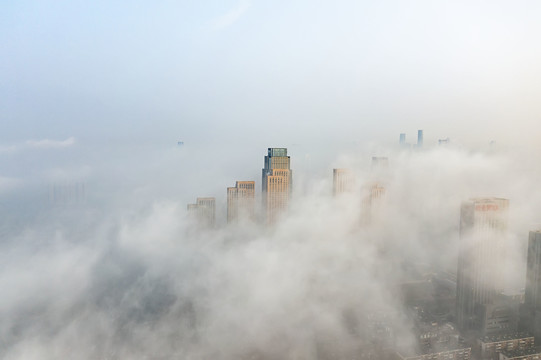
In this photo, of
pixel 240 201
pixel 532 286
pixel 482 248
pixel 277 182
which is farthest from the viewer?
pixel 277 182

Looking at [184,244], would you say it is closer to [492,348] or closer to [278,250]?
[278,250]

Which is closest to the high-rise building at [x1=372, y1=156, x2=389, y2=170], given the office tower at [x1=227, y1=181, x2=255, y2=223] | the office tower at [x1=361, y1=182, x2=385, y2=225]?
the office tower at [x1=361, y1=182, x2=385, y2=225]

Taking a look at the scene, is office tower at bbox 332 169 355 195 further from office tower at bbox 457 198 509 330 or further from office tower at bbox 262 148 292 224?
office tower at bbox 457 198 509 330

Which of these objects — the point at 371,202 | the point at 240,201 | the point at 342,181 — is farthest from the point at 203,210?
the point at 371,202

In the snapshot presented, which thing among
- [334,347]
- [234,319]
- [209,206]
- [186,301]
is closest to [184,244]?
[209,206]

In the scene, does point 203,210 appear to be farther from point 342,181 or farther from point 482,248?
point 482,248

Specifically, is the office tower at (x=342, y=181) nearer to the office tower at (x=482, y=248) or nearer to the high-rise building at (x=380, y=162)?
the high-rise building at (x=380, y=162)
